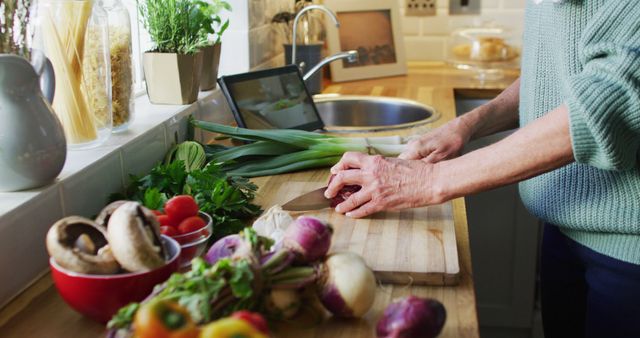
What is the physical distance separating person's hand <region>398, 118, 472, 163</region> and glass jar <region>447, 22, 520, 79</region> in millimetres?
1292

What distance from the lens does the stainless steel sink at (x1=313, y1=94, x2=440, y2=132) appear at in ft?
8.20

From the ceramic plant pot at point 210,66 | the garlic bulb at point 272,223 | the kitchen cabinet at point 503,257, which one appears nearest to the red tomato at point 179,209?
the garlic bulb at point 272,223

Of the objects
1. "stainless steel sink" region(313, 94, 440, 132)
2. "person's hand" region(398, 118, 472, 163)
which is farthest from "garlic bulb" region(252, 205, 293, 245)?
"stainless steel sink" region(313, 94, 440, 132)

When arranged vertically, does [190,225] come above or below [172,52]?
below

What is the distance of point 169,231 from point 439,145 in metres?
0.77

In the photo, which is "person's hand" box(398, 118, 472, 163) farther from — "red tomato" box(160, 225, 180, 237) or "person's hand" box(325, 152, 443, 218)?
"red tomato" box(160, 225, 180, 237)

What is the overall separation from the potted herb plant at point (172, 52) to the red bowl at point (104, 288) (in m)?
0.87

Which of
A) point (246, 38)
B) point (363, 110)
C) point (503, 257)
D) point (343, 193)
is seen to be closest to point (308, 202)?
point (343, 193)

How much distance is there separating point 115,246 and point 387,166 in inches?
22.3

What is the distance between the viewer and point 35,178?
106 centimetres

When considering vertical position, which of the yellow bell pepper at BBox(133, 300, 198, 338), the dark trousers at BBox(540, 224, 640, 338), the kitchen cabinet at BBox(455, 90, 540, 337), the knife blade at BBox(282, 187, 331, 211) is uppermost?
the yellow bell pepper at BBox(133, 300, 198, 338)

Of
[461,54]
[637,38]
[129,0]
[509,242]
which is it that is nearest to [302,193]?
[637,38]

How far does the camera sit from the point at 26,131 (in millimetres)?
1021

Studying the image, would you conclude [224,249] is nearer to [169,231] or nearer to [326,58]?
[169,231]
